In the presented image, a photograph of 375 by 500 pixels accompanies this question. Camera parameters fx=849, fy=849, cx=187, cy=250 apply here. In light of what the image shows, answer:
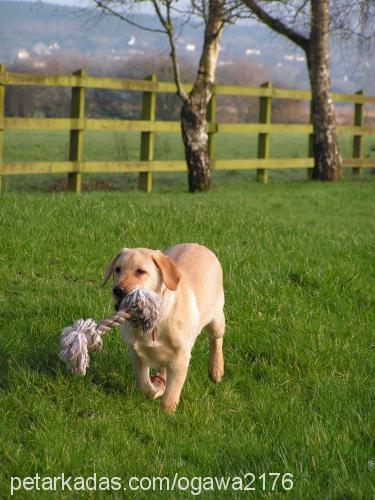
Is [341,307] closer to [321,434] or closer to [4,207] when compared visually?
[321,434]

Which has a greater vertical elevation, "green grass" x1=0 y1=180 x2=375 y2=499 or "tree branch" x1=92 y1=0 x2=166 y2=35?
"tree branch" x1=92 y1=0 x2=166 y2=35

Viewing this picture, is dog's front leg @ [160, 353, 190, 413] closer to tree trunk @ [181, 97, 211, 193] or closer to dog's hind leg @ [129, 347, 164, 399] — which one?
dog's hind leg @ [129, 347, 164, 399]

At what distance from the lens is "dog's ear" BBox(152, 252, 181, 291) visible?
424 centimetres

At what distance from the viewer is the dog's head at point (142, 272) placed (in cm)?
418

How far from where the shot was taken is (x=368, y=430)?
4.18 metres

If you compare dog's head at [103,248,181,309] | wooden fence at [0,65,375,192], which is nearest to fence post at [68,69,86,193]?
wooden fence at [0,65,375,192]

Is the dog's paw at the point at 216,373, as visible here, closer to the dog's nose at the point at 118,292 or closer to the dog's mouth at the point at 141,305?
the dog's mouth at the point at 141,305

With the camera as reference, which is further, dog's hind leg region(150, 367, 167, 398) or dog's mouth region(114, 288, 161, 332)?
dog's hind leg region(150, 367, 167, 398)

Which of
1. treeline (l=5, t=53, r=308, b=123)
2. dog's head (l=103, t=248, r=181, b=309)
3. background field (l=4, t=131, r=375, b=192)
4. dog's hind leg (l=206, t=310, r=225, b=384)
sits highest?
treeline (l=5, t=53, r=308, b=123)

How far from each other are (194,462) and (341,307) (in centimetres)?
284

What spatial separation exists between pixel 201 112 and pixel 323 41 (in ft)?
13.4

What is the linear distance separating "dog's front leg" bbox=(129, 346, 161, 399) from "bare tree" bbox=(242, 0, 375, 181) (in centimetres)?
1341

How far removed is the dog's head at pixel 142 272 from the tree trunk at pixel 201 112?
1073 centimetres

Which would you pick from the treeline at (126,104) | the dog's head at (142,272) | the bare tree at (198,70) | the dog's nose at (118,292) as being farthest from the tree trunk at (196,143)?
the treeline at (126,104)
